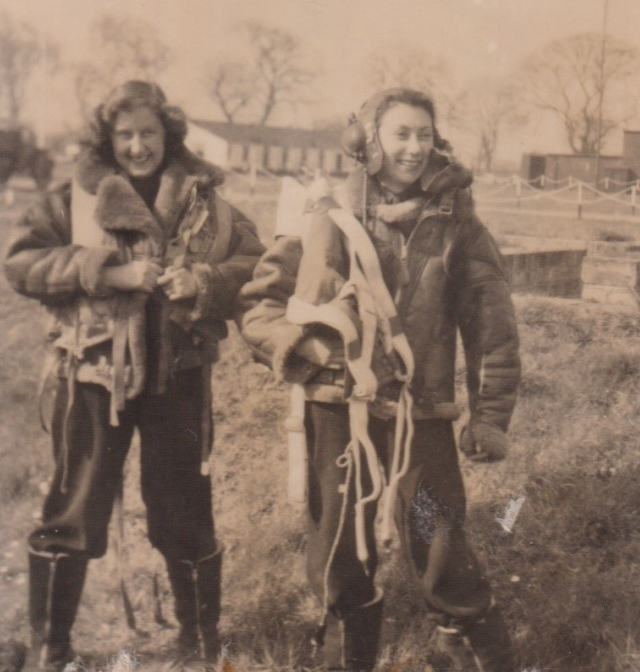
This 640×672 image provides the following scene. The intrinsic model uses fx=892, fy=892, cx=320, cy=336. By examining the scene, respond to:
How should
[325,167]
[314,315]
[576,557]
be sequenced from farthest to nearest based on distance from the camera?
[576,557] < [325,167] < [314,315]

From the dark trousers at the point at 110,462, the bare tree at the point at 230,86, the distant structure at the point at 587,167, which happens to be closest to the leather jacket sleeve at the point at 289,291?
the dark trousers at the point at 110,462

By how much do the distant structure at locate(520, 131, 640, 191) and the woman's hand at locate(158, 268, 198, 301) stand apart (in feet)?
3.20

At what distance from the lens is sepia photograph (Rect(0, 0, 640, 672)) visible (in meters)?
2.14

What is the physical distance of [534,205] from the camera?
2.50 m

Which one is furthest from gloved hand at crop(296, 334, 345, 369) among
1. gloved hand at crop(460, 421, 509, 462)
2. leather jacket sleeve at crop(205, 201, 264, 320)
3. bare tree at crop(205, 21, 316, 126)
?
bare tree at crop(205, 21, 316, 126)

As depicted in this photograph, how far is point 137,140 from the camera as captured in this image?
7.18 ft

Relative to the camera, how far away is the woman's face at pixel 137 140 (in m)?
2.19

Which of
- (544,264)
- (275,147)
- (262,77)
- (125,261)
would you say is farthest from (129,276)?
(544,264)

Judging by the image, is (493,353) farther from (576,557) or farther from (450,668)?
(450,668)

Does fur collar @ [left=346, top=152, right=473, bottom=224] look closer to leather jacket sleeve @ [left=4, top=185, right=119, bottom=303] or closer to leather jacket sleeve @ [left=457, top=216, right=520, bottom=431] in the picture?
leather jacket sleeve @ [left=457, top=216, right=520, bottom=431]

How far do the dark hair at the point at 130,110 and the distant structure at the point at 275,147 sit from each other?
5.1 inches

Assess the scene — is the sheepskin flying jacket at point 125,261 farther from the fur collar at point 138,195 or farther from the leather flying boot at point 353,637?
the leather flying boot at point 353,637

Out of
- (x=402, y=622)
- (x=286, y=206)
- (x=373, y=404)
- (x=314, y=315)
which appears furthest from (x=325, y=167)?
(x=402, y=622)

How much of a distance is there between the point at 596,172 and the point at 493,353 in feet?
2.23
